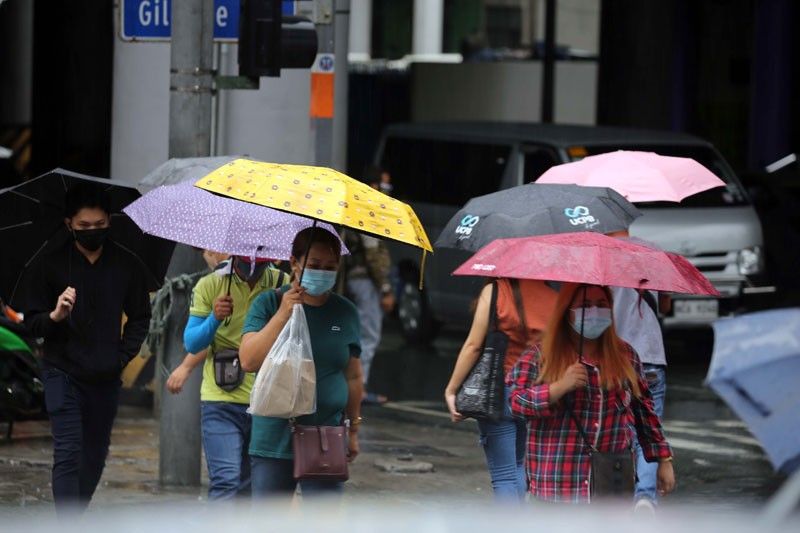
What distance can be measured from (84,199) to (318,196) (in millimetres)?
1476

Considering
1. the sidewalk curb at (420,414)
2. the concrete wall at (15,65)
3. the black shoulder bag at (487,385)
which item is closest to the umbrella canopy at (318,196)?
the black shoulder bag at (487,385)

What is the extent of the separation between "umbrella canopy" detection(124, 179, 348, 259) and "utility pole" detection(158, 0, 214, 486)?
1.60 m

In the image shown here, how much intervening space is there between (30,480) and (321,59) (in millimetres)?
3676

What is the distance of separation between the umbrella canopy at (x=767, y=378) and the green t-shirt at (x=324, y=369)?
2407 millimetres

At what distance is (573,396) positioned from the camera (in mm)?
6328

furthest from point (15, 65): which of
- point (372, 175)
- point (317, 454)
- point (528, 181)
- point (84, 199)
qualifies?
point (317, 454)

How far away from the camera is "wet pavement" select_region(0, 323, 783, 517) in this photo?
961cm

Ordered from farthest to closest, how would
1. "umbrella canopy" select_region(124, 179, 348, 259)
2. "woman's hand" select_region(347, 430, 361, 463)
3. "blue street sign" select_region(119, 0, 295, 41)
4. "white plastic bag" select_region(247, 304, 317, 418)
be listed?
1. "blue street sign" select_region(119, 0, 295, 41)
2. "umbrella canopy" select_region(124, 179, 348, 259)
3. "woman's hand" select_region(347, 430, 361, 463)
4. "white plastic bag" select_region(247, 304, 317, 418)

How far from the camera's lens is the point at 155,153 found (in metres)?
12.6

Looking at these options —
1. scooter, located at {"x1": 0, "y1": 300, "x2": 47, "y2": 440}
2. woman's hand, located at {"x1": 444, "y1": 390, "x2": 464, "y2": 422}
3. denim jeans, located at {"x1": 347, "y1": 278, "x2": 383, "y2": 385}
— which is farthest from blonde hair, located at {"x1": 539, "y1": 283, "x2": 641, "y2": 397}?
denim jeans, located at {"x1": 347, "y1": 278, "x2": 383, "y2": 385}

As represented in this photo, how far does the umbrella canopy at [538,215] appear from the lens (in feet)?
25.6

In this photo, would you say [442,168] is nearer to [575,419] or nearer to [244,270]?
[244,270]

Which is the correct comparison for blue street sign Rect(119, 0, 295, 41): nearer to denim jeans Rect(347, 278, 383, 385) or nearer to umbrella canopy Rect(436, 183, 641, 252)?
umbrella canopy Rect(436, 183, 641, 252)

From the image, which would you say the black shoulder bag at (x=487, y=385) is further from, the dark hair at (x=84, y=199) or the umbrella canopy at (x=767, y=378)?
the umbrella canopy at (x=767, y=378)
